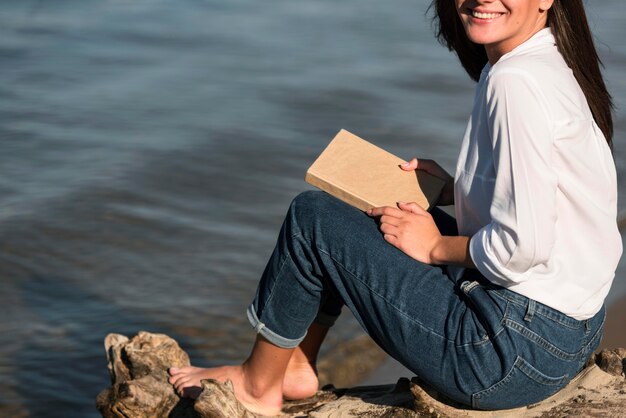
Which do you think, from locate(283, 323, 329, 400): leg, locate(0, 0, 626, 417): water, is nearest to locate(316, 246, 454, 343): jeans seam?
locate(283, 323, 329, 400): leg

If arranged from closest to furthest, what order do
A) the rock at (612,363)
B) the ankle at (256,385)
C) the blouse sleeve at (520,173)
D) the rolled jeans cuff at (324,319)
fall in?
the blouse sleeve at (520,173) < the rock at (612,363) < the ankle at (256,385) < the rolled jeans cuff at (324,319)

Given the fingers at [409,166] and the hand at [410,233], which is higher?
the fingers at [409,166]

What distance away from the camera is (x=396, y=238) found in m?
2.78

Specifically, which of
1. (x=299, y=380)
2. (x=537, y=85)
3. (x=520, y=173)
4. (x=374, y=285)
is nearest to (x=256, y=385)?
(x=299, y=380)

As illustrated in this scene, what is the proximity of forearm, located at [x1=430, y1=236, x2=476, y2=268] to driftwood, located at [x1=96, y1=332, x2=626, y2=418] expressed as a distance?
14.9 inches

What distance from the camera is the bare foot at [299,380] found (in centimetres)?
330

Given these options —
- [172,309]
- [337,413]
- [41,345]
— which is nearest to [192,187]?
[172,309]

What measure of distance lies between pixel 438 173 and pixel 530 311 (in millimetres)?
651

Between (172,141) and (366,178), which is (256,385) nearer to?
(366,178)

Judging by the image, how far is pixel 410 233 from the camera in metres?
2.79

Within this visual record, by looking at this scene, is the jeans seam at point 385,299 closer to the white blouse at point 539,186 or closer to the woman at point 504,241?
the woman at point 504,241

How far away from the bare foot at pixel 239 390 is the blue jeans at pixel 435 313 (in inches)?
14.9

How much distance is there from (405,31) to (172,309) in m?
4.64

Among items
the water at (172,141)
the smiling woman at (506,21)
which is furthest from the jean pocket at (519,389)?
the water at (172,141)
